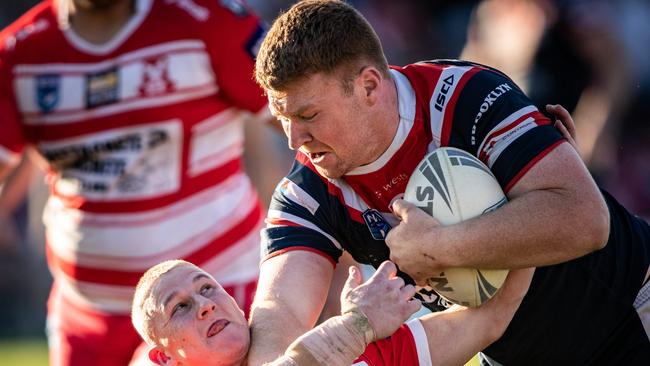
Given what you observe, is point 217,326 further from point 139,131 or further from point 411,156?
point 139,131

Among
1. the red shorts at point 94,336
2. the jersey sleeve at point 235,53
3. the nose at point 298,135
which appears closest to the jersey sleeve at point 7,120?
the red shorts at point 94,336

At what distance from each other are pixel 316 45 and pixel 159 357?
1220mm

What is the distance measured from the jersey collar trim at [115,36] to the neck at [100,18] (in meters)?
0.02

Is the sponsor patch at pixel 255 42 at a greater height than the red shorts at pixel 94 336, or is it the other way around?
the sponsor patch at pixel 255 42

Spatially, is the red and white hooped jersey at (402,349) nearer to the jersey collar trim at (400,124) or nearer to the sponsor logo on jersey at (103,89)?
the jersey collar trim at (400,124)

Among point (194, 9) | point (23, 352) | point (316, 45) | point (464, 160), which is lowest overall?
point (23, 352)

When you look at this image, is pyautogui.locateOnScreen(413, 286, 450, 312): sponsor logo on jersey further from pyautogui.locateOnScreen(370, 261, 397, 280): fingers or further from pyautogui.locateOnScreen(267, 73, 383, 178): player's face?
pyautogui.locateOnScreen(267, 73, 383, 178): player's face

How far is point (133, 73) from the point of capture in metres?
5.95

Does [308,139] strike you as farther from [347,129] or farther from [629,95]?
[629,95]

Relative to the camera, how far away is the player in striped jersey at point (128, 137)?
594 centimetres

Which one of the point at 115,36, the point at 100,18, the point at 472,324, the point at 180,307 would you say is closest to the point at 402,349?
the point at 472,324

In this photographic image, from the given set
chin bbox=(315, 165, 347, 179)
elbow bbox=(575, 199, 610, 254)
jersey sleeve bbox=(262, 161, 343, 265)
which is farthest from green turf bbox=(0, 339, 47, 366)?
elbow bbox=(575, 199, 610, 254)

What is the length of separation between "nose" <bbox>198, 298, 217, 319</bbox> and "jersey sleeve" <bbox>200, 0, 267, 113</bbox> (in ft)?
5.85

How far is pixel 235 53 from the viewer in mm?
5922
